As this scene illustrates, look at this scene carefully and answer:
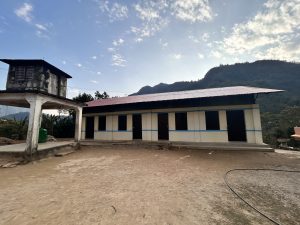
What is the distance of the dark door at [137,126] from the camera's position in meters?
14.6

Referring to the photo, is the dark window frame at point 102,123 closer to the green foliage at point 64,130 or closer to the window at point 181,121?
the window at point 181,121

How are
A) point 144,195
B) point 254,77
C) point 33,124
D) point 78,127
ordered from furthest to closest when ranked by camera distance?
point 254,77 < point 78,127 < point 33,124 < point 144,195

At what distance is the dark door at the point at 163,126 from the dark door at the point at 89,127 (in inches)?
292

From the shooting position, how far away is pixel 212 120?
12.2 metres

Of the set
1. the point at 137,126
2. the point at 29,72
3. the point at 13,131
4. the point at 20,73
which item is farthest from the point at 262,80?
the point at 13,131

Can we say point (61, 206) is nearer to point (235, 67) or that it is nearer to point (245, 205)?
point (245, 205)

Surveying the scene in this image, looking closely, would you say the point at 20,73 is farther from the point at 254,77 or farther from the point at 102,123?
the point at 254,77

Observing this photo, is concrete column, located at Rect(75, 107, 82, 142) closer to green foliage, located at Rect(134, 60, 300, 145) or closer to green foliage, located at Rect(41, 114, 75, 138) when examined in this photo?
green foliage, located at Rect(41, 114, 75, 138)

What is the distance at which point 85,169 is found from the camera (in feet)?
23.0

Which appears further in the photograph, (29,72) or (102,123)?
(102,123)

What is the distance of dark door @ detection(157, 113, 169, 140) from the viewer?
13688mm

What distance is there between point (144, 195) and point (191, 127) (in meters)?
9.20

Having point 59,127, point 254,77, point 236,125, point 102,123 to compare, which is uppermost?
point 254,77

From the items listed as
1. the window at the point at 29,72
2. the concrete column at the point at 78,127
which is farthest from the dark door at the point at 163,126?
the window at the point at 29,72
